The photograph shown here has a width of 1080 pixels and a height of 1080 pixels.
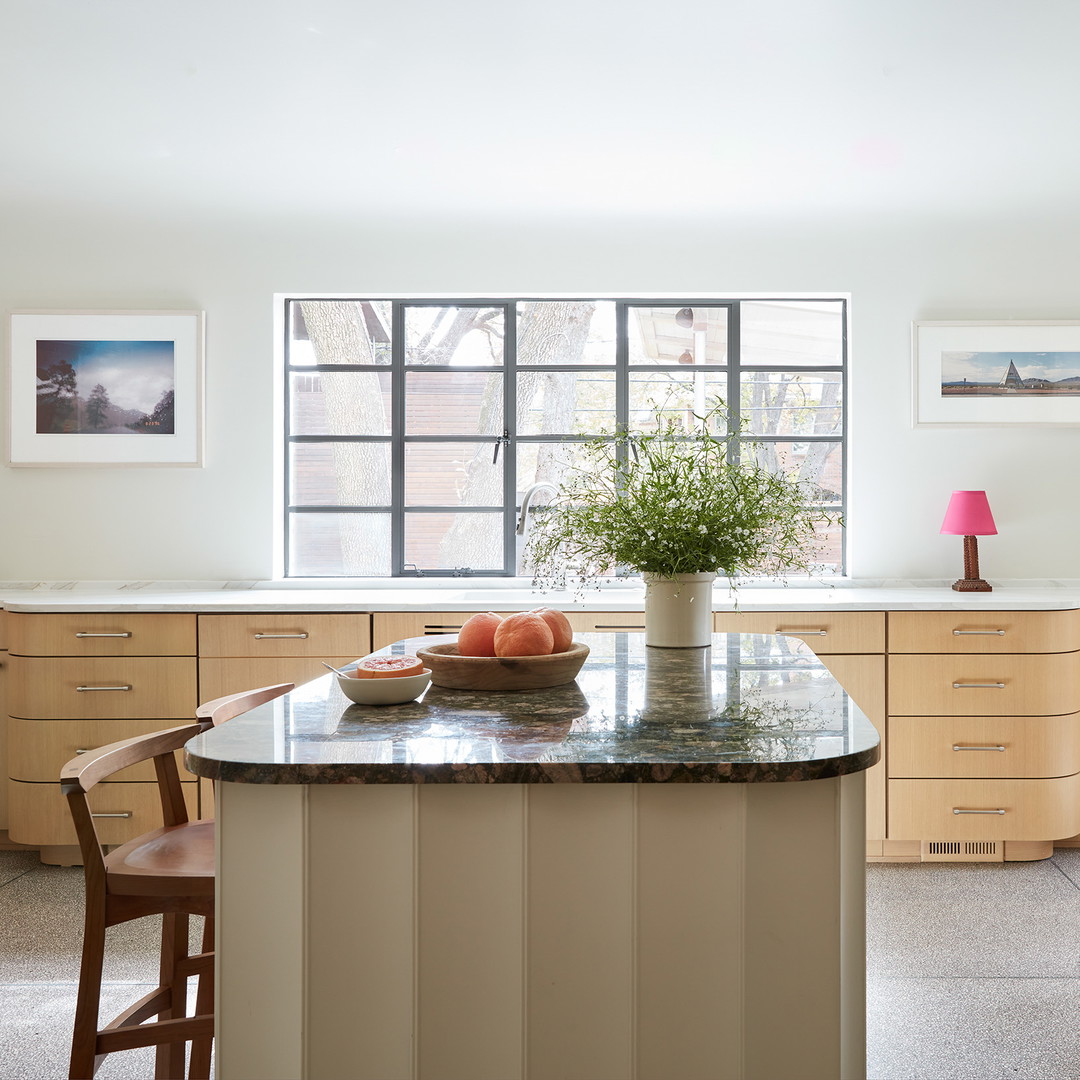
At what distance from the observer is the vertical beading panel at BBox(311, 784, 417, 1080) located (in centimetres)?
105

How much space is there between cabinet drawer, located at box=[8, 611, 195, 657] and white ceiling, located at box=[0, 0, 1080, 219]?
1.54 meters

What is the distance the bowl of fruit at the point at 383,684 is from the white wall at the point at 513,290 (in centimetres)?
240

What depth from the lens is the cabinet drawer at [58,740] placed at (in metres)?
3.09

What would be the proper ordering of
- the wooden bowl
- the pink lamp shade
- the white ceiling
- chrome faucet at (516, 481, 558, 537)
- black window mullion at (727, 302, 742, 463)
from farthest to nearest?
black window mullion at (727, 302, 742, 463) < chrome faucet at (516, 481, 558, 537) < the pink lamp shade < the white ceiling < the wooden bowl

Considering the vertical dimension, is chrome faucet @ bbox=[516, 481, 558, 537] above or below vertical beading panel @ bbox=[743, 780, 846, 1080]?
above

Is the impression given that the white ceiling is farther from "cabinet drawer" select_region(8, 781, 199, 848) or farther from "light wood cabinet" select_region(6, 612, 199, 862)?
"cabinet drawer" select_region(8, 781, 199, 848)

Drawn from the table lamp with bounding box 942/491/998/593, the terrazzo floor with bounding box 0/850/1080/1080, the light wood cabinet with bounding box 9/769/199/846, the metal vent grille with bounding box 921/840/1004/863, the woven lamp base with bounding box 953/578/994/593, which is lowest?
the terrazzo floor with bounding box 0/850/1080/1080

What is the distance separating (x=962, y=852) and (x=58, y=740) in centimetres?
313

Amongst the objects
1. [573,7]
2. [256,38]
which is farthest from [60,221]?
[573,7]

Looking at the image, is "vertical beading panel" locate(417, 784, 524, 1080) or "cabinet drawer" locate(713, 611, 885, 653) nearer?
"vertical beading panel" locate(417, 784, 524, 1080)

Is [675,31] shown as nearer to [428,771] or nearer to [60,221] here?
[428,771]

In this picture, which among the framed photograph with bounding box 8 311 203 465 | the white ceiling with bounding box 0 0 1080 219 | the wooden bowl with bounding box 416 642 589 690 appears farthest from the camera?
the framed photograph with bounding box 8 311 203 465

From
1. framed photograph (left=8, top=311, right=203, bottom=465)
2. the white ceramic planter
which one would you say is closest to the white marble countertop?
framed photograph (left=8, top=311, right=203, bottom=465)

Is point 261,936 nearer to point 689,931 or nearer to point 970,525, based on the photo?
point 689,931
